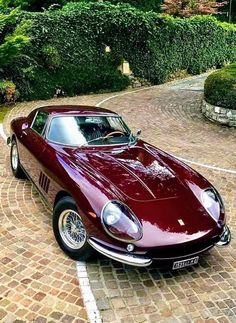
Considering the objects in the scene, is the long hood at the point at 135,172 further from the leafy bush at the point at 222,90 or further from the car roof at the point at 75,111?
the leafy bush at the point at 222,90

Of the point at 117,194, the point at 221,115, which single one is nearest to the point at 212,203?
the point at 117,194

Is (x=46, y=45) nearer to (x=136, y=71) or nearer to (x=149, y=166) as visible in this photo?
(x=136, y=71)

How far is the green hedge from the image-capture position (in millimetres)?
13734

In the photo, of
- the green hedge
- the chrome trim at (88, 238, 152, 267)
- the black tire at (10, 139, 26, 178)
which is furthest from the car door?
the green hedge

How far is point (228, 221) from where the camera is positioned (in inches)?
214

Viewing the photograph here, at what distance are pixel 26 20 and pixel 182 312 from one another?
38.8 ft

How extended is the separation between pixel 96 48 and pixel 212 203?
12.7 metres

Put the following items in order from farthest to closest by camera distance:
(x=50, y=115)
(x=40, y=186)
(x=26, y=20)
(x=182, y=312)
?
1. (x=26, y=20)
2. (x=50, y=115)
3. (x=40, y=186)
4. (x=182, y=312)

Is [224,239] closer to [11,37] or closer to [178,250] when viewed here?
[178,250]

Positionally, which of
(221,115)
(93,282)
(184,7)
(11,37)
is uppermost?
(184,7)

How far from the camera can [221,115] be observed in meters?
11.0

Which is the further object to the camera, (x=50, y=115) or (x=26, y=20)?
(x=26, y=20)

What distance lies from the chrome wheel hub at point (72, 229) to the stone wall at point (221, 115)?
24.7 feet

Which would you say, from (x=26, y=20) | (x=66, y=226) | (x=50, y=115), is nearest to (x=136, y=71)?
(x=26, y=20)
